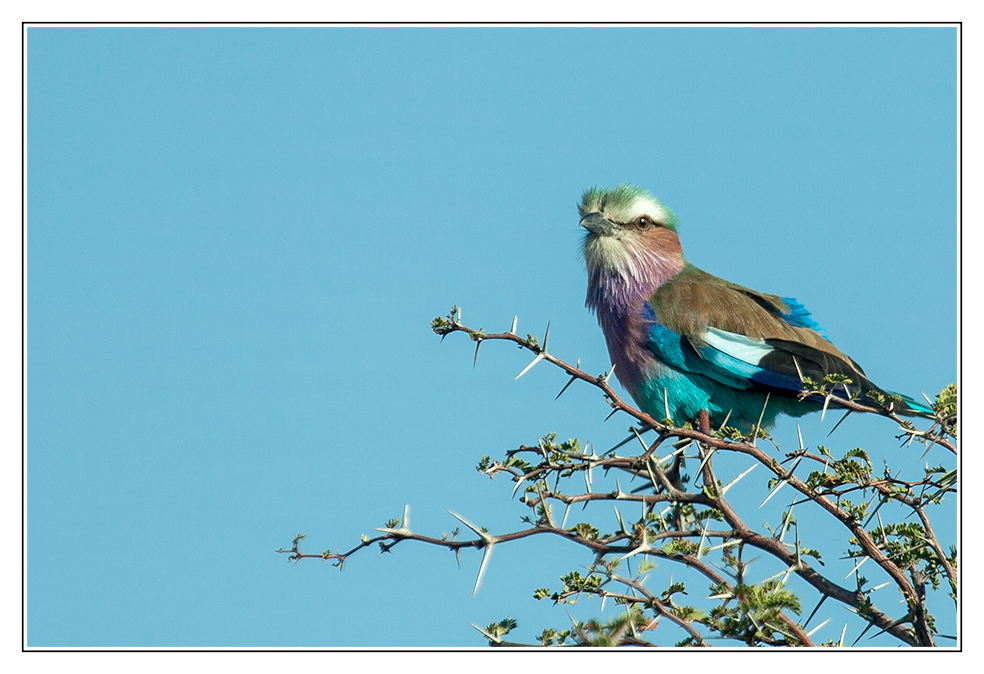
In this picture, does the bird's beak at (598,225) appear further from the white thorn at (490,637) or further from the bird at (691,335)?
the white thorn at (490,637)

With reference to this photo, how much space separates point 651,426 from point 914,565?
115cm

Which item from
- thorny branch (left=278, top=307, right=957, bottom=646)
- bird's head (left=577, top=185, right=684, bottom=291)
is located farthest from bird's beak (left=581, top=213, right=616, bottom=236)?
thorny branch (left=278, top=307, right=957, bottom=646)

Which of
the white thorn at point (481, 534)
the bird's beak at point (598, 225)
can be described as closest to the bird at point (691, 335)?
the bird's beak at point (598, 225)

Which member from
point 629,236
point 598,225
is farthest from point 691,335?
point 598,225

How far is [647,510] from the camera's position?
466cm

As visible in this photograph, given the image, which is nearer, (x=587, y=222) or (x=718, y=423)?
(x=718, y=423)

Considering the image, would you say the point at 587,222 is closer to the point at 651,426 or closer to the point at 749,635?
the point at 651,426

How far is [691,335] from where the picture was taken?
645 cm

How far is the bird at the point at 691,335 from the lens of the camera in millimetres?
6223

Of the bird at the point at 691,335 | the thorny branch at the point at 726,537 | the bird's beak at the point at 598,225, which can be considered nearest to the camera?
the thorny branch at the point at 726,537

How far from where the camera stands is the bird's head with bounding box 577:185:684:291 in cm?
699
